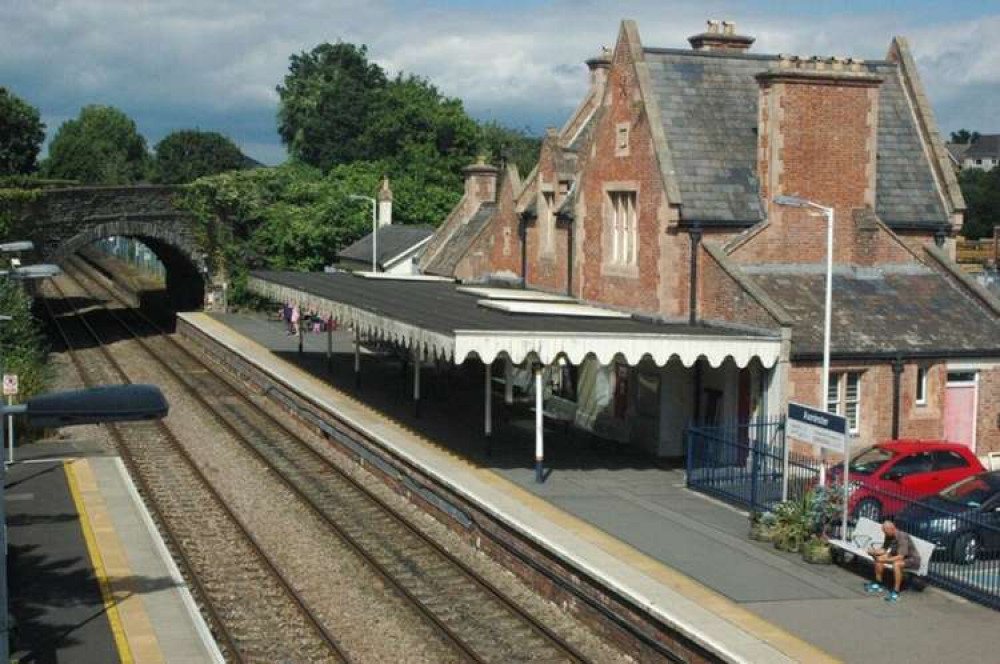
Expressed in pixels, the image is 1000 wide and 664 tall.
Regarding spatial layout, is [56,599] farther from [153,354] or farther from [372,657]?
[153,354]

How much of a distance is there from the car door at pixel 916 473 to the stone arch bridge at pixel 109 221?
38.9 m

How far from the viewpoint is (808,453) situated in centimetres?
2489

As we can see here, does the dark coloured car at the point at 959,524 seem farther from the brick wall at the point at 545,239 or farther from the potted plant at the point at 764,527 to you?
the brick wall at the point at 545,239

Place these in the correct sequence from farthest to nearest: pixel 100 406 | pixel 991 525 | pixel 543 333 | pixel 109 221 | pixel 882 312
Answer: pixel 109 221 < pixel 882 312 < pixel 543 333 < pixel 991 525 < pixel 100 406

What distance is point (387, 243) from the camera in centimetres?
5738

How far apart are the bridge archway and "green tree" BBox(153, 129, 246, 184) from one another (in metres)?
69.3

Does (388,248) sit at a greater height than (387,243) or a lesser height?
lesser

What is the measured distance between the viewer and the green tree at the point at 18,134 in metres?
95.4

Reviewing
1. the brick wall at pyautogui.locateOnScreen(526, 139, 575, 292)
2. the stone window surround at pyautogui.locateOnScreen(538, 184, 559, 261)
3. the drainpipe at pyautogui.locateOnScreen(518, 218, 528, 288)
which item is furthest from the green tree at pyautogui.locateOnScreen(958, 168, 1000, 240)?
the stone window surround at pyautogui.locateOnScreen(538, 184, 559, 261)

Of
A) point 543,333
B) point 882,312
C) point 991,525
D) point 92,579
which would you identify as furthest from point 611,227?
point 92,579

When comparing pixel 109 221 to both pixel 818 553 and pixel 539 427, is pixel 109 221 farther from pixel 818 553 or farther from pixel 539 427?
pixel 818 553

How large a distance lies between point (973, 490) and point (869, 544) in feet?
10.2

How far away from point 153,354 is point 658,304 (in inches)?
1084

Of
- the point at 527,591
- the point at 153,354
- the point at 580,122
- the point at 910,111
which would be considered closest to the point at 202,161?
the point at 153,354
